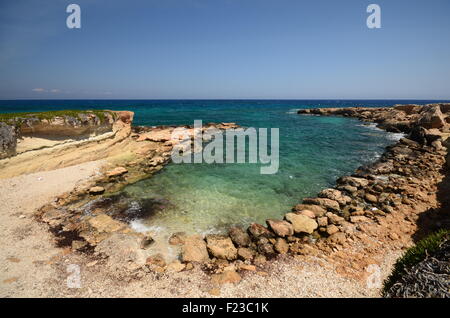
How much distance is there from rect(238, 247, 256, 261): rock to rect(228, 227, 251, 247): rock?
0.25 m

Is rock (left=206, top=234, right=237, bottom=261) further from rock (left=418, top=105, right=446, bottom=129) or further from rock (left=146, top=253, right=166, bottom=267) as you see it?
rock (left=418, top=105, right=446, bottom=129)

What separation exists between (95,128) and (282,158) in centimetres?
1691

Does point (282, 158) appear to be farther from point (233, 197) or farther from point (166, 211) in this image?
point (166, 211)

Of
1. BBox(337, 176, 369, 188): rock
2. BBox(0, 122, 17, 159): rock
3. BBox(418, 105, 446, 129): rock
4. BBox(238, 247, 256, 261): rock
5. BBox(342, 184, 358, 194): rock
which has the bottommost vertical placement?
BBox(238, 247, 256, 261): rock

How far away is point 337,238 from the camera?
28.3ft

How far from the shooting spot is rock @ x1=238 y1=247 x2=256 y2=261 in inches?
307

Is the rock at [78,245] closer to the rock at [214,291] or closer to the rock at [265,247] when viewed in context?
the rock at [214,291]

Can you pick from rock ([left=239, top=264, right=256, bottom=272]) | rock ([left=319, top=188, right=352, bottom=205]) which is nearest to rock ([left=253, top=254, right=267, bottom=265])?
rock ([left=239, top=264, right=256, bottom=272])

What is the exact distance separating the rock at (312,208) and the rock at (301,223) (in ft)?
2.82

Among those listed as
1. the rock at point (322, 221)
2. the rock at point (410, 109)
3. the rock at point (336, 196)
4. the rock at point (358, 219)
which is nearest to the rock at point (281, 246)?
the rock at point (322, 221)

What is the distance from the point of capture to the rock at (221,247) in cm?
779

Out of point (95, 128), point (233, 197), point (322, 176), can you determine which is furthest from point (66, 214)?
point (322, 176)

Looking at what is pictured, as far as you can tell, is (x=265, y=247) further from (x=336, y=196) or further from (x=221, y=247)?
(x=336, y=196)
